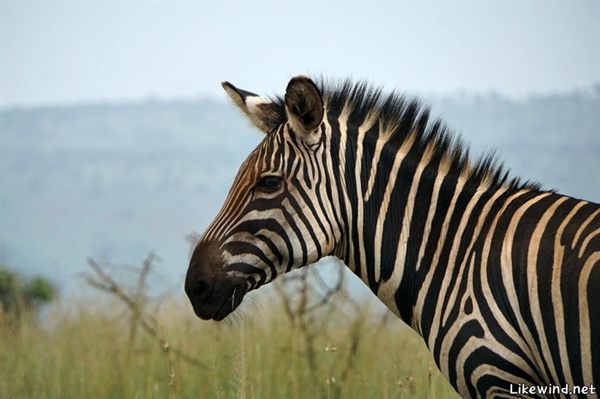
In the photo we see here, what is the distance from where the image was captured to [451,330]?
3.58 metres

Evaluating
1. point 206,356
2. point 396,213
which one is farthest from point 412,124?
point 206,356

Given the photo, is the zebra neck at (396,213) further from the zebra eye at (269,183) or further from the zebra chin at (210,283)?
the zebra chin at (210,283)

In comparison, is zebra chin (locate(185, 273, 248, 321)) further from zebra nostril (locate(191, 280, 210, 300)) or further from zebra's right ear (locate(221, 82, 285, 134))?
zebra's right ear (locate(221, 82, 285, 134))

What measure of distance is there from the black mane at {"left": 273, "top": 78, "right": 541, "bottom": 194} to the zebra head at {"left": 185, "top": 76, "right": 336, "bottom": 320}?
0.73 feet

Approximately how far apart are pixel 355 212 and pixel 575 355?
1228 millimetres

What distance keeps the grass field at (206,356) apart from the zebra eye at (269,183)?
2.36 metres

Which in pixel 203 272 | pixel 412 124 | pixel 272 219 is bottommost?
pixel 203 272

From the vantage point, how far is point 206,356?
7.69 metres

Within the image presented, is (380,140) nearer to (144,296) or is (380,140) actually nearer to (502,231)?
(502,231)

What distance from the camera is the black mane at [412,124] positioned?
3.97 m

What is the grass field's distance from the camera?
661cm

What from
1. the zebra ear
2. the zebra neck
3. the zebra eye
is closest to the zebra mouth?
the zebra eye

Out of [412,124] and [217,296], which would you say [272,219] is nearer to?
[217,296]

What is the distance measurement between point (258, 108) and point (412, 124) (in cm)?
81
